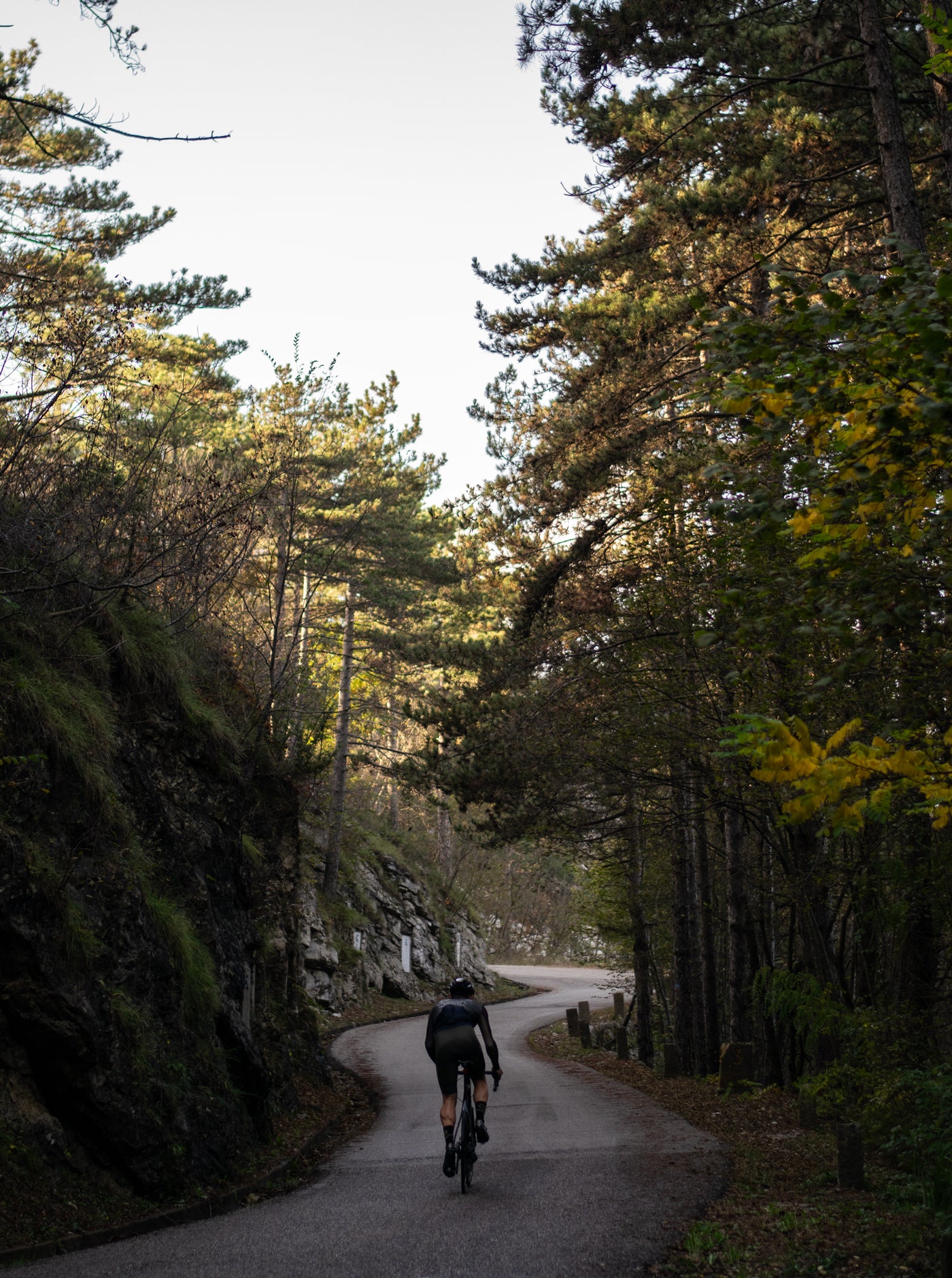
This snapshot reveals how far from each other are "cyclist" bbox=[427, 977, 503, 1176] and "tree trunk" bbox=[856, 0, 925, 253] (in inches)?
314

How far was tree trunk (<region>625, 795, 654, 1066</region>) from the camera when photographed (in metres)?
19.9

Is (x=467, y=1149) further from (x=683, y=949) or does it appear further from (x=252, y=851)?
(x=683, y=949)

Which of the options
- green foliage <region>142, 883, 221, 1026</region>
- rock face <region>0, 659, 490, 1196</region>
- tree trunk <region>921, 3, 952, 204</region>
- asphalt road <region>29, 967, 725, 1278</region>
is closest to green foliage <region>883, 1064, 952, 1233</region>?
asphalt road <region>29, 967, 725, 1278</region>

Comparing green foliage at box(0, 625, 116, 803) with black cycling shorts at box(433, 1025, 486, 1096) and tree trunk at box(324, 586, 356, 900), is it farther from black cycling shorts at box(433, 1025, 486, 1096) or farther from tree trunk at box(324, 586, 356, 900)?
tree trunk at box(324, 586, 356, 900)

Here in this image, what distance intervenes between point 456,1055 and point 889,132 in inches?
378

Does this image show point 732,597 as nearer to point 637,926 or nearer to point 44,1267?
point 44,1267

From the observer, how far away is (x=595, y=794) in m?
17.2

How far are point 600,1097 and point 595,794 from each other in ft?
15.6

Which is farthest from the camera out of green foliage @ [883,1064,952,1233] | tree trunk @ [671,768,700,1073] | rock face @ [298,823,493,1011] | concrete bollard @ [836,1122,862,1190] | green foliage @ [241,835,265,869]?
rock face @ [298,823,493,1011]

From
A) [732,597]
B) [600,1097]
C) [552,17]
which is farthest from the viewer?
[600,1097]

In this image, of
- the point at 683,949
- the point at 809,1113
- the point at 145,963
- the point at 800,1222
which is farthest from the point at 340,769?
the point at 800,1222

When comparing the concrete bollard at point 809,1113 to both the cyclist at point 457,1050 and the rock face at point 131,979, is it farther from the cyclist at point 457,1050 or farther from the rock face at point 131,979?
the rock face at point 131,979

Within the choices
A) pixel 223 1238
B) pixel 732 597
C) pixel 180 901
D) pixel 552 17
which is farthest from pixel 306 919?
pixel 732 597

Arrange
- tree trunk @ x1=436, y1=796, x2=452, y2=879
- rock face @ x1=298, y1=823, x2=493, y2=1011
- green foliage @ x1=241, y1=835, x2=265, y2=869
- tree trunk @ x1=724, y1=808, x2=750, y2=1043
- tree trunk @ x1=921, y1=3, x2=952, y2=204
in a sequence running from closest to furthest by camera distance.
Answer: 1. tree trunk @ x1=921, y1=3, x2=952, y2=204
2. green foliage @ x1=241, y1=835, x2=265, y2=869
3. tree trunk @ x1=724, y1=808, x2=750, y2=1043
4. rock face @ x1=298, y1=823, x2=493, y2=1011
5. tree trunk @ x1=436, y1=796, x2=452, y2=879
